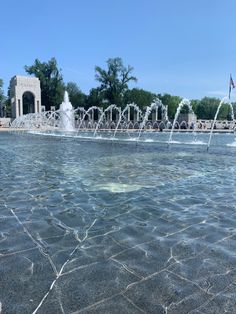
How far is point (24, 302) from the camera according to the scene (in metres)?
2.64

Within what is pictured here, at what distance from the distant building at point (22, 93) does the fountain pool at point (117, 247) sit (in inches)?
2472

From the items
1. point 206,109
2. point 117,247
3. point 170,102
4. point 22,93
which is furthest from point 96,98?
point 117,247

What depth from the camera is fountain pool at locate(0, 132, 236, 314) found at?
271cm

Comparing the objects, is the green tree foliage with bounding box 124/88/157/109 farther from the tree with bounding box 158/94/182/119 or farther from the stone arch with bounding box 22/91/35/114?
the stone arch with bounding box 22/91/35/114

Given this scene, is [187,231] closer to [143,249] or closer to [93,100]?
[143,249]

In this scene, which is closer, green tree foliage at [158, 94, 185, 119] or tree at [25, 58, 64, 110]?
tree at [25, 58, 64, 110]

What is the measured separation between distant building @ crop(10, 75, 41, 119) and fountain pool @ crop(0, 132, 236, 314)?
2472 inches

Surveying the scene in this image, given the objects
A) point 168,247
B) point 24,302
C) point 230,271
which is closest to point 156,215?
point 168,247

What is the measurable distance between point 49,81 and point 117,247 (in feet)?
263

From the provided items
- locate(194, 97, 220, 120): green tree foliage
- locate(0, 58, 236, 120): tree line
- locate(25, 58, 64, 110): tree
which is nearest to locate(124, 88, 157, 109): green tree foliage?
locate(0, 58, 236, 120): tree line

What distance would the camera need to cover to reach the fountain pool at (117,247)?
2.71 metres

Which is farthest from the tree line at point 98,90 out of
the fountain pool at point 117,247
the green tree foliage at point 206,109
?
the fountain pool at point 117,247

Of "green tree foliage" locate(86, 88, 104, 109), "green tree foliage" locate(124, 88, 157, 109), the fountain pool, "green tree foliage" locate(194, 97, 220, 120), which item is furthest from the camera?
"green tree foliage" locate(194, 97, 220, 120)

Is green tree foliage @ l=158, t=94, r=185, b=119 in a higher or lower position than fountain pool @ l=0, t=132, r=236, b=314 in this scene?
higher
